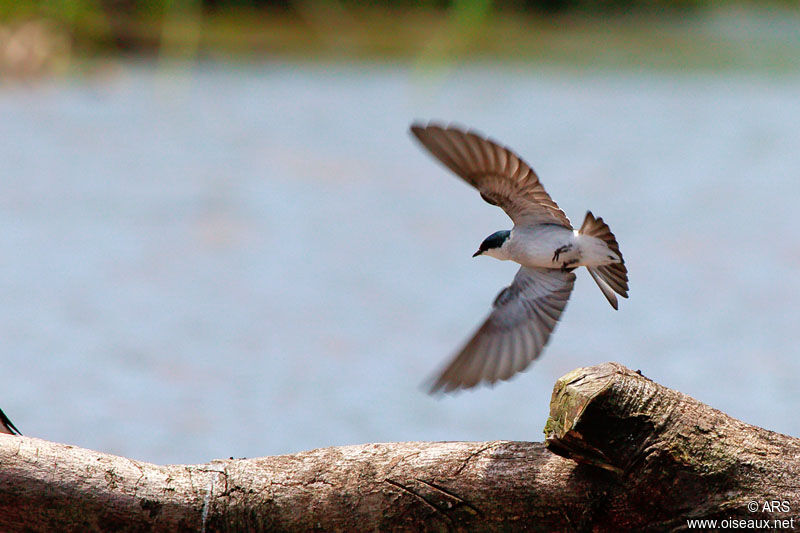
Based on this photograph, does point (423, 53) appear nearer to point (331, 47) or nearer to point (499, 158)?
point (331, 47)

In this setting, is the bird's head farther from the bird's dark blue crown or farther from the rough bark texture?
the rough bark texture

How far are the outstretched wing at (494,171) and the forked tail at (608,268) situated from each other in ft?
0.22

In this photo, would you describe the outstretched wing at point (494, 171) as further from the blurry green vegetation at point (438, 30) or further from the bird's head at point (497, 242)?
the blurry green vegetation at point (438, 30)

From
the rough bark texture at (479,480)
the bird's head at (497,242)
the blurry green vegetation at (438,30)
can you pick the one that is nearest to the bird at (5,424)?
the rough bark texture at (479,480)

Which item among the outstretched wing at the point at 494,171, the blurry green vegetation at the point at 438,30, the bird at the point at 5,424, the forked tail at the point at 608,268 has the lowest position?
the bird at the point at 5,424

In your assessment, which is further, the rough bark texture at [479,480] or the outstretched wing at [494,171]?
the outstretched wing at [494,171]

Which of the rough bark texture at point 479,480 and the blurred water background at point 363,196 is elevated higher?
the blurred water background at point 363,196

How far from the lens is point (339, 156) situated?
20.2 feet

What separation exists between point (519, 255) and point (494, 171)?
0.17 meters

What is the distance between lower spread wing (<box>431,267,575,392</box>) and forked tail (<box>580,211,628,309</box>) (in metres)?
0.06

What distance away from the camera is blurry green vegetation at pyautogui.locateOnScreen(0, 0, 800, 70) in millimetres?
8172

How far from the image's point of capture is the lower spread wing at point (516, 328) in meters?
2.06

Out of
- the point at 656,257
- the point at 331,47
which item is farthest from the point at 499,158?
the point at 331,47

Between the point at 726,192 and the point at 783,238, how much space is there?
0.69 m
